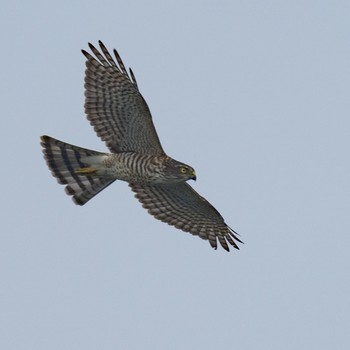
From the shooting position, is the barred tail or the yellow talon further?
the barred tail

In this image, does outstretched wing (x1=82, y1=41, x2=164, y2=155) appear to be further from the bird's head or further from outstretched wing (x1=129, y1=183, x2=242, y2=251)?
outstretched wing (x1=129, y1=183, x2=242, y2=251)

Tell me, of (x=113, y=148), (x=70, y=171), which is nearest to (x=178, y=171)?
(x=113, y=148)

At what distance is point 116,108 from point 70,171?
1.59 metres

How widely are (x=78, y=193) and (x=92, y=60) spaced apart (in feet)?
8.31

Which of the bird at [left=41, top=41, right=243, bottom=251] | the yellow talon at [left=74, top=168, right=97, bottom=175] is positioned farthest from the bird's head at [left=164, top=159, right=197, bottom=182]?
the yellow talon at [left=74, top=168, right=97, bottom=175]

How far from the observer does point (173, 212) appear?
71.5ft

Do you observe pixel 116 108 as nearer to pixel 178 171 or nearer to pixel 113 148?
pixel 113 148

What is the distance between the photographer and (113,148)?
20.1 m

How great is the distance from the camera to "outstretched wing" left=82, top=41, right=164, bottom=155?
19.9m

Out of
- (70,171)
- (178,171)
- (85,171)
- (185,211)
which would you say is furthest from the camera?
(185,211)

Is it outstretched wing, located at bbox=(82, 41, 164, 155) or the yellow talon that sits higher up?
outstretched wing, located at bbox=(82, 41, 164, 155)

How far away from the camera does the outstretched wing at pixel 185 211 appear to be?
2147 cm

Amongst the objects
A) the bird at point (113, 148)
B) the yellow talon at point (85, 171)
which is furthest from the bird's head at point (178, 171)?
the yellow talon at point (85, 171)

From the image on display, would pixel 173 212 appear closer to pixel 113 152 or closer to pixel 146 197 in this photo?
pixel 146 197
